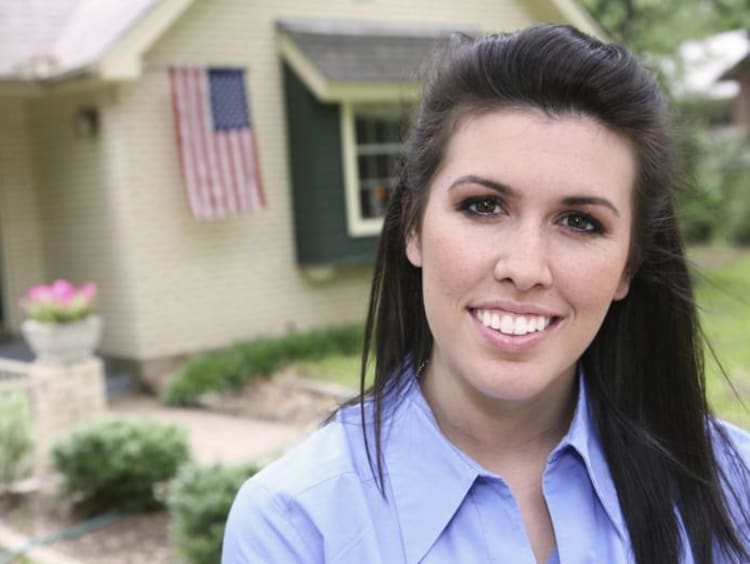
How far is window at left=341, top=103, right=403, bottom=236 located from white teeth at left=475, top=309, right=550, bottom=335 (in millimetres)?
8841

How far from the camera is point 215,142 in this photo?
9469 millimetres

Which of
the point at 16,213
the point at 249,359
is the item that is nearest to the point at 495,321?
the point at 249,359

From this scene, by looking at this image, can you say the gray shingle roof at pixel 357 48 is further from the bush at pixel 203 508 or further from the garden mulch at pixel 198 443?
the bush at pixel 203 508

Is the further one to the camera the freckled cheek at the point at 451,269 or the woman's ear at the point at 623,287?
the woman's ear at the point at 623,287

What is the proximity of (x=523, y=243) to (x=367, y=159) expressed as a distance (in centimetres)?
923

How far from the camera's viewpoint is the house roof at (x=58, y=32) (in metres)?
8.66

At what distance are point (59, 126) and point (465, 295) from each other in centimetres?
910

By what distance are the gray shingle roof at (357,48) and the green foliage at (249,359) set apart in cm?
264

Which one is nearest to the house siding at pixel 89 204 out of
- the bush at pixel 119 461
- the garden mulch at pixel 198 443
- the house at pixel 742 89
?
A: the garden mulch at pixel 198 443

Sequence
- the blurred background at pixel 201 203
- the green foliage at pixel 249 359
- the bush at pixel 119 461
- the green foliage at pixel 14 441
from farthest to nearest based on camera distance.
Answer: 1. the green foliage at pixel 249 359
2. the blurred background at pixel 201 203
3. the green foliage at pixel 14 441
4. the bush at pixel 119 461

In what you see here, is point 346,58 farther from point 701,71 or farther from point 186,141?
point 701,71

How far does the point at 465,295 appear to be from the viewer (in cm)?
155

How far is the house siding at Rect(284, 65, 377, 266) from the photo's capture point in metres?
10.1

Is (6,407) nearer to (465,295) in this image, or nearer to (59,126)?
(59,126)
